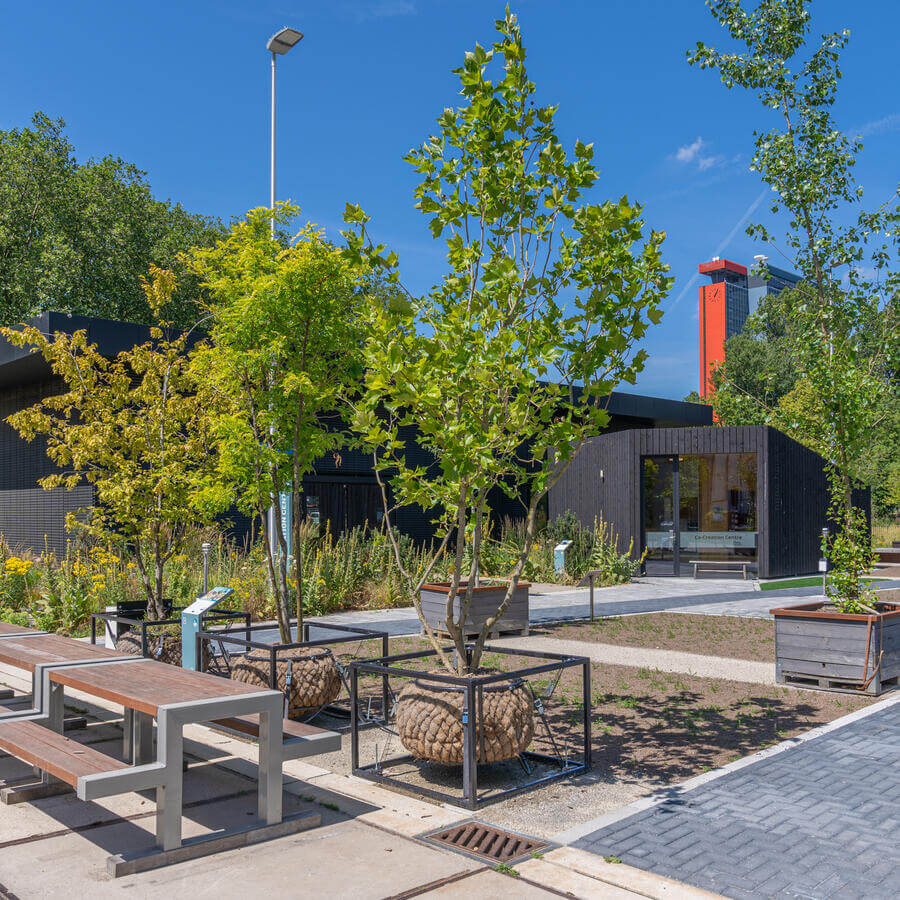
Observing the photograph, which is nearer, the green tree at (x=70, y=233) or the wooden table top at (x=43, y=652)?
the wooden table top at (x=43, y=652)

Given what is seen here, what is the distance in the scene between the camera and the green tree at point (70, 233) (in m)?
31.4

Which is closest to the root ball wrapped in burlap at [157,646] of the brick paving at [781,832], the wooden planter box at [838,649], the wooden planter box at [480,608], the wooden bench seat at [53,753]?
the wooden bench seat at [53,753]

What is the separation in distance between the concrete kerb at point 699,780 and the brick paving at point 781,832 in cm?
5

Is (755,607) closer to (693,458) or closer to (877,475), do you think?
(693,458)

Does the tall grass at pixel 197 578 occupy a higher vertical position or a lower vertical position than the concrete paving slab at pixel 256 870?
higher

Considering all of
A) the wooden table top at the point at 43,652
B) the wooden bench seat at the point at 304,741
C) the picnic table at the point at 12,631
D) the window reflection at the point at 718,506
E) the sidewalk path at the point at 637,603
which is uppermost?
the window reflection at the point at 718,506

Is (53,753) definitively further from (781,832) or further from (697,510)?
(697,510)

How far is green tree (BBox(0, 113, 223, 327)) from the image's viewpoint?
103 ft

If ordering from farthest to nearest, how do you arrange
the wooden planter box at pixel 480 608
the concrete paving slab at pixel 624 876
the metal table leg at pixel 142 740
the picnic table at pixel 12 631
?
the wooden planter box at pixel 480 608 → the picnic table at pixel 12 631 → the metal table leg at pixel 142 740 → the concrete paving slab at pixel 624 876

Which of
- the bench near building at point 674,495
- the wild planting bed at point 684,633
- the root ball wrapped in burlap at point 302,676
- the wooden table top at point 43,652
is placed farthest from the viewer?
the bench near building at point 674,495

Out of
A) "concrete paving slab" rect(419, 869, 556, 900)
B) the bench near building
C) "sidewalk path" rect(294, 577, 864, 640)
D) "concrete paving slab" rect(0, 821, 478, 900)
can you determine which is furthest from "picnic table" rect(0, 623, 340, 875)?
the bench near building

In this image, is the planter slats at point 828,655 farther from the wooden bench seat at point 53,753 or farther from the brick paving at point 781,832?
the wooden bench seat at point 53,753

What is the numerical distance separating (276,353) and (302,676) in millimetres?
2674

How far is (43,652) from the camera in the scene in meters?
6.05
